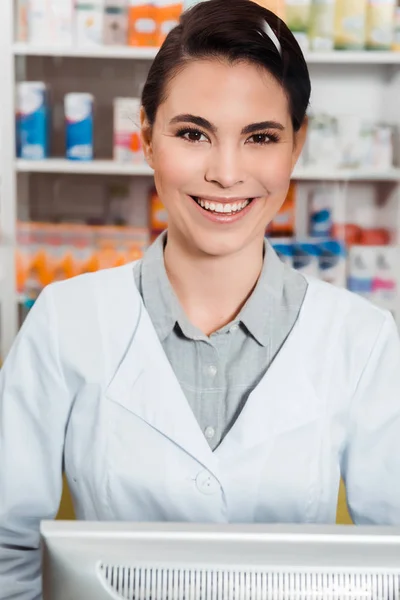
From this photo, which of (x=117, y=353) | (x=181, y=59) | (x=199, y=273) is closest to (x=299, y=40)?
(x=181, y=59)

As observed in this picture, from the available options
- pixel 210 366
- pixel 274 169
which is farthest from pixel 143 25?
pixel 210 366

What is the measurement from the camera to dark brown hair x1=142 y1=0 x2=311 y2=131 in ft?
3.62

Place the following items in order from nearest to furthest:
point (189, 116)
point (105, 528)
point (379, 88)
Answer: point (105, 528) < point (189, 116) < point (379, 88)

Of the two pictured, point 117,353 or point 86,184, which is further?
point 86,184

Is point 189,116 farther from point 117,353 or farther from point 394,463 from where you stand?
point 394,463

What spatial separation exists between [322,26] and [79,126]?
544mm

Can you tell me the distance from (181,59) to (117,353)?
1.54ft

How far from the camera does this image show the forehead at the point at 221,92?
3.65 ft

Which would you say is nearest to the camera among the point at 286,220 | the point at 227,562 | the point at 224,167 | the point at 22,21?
the point at 227,562

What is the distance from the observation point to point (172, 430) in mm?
1137

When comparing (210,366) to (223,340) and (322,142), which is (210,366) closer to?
(223,340)

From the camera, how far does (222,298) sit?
1211 mm

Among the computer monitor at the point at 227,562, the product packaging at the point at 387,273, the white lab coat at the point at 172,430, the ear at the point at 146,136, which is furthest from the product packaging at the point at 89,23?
the computer monitor at the point at 227,562

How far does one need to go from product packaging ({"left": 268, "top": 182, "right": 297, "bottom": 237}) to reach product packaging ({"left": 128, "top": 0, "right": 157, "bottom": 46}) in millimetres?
380
